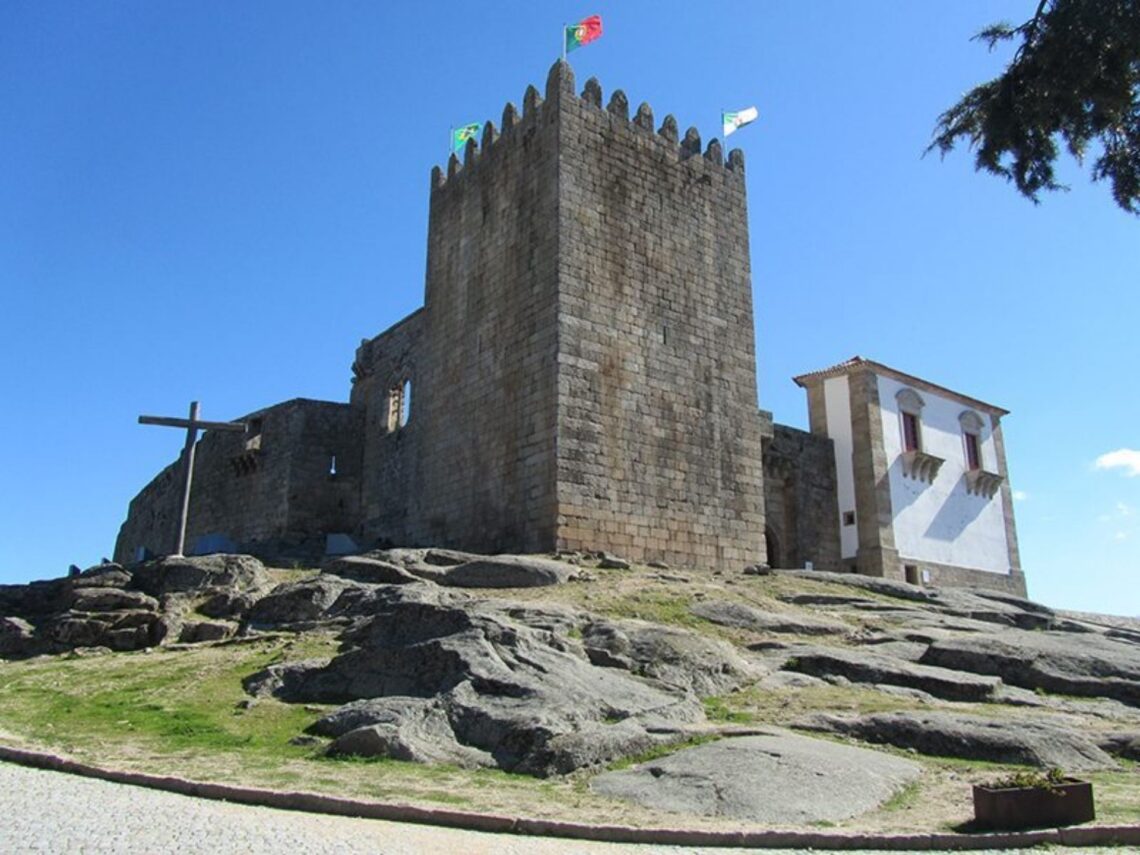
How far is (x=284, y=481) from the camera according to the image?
24.4 m

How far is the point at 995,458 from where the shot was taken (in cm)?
3231

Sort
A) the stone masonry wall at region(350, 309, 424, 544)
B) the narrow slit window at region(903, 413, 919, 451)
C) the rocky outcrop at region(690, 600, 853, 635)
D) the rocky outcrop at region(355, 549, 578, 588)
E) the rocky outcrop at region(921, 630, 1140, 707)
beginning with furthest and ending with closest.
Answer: the narrow slit window at region(903, 413, 919, 451)
the stone masonry wall at region(350, 309, 424, 544)
the rocky outcrop at region(355, 549, 578, 588)
the rocky outcrop at region(690, 600, 853, 635)
the rocky outcrop at region(921, 630, 1140, 707)

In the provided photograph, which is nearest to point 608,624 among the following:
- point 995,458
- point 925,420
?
point 925,420

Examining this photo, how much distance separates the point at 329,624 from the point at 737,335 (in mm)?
10897

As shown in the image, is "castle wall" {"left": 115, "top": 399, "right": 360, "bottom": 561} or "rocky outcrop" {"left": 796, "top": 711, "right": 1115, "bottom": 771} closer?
"rocky outcrop" {"left": 796, "top": 711, "right": 1115, "bottom": 771}

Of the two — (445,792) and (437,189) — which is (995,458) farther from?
(445,792)

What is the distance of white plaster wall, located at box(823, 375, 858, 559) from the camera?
90.7 ft

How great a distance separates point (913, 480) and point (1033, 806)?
77.8ft

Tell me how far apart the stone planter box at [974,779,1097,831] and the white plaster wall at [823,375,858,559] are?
21.7 meters

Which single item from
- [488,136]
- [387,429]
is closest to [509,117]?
[488,136]

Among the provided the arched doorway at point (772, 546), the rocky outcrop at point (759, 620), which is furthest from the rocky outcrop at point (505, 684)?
the arched doorway at point (772, 546)

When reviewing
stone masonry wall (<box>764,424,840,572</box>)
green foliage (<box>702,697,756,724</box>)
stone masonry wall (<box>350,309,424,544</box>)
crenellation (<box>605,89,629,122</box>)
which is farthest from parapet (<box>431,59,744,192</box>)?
green foliage (<box>702,697,756,724</box>)

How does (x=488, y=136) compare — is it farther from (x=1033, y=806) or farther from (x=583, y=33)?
(x=1033, y=806)

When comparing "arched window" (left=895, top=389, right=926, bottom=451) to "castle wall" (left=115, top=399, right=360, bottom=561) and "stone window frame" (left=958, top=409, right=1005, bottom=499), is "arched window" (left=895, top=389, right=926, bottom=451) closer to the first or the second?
"stone window frame" (left=958, top=409, right=1005, bottom=499)
